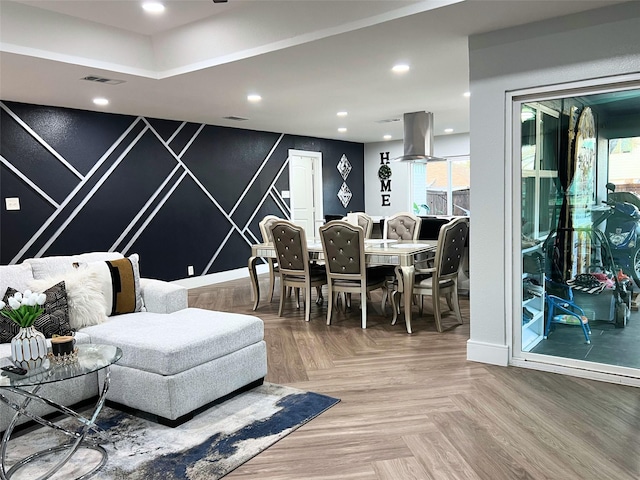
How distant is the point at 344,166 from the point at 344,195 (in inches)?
23.0

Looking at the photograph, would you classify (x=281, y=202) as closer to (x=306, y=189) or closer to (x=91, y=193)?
(x=306, y=189)

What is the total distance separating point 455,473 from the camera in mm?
2213

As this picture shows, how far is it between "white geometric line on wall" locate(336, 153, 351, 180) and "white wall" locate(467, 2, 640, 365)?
6.52 m

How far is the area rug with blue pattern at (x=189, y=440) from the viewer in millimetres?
2273

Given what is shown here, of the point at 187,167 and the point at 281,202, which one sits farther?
the point at 281,202

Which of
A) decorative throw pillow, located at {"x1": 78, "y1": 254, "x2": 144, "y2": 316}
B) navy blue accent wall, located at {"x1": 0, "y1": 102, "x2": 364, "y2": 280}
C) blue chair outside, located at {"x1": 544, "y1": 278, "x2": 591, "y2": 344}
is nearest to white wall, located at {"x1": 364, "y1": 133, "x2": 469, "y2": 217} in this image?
navy blue accent wall, located at {"x1": 0, "y1": 102, "x2": 364, "y2": 280}

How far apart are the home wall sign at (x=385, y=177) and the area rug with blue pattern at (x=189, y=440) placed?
25.0 feet

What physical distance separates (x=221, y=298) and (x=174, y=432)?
3648mm

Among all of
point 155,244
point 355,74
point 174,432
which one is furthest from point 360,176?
point 174,432

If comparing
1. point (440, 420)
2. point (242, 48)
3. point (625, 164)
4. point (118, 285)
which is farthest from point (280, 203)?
point (440, 420)

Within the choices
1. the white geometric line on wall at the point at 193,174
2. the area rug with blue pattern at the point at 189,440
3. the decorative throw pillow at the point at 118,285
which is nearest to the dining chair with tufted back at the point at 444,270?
the area rug with blue pattern at the point at 189,440

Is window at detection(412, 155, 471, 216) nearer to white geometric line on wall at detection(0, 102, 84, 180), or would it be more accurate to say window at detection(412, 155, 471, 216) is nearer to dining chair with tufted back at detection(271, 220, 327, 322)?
dining chair with tufted back at detection(271, 220, 327, 322)

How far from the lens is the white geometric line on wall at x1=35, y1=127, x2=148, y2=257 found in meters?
5.62

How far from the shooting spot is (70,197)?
5.77 m
